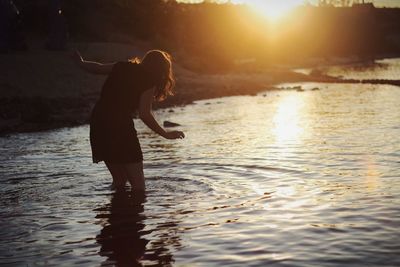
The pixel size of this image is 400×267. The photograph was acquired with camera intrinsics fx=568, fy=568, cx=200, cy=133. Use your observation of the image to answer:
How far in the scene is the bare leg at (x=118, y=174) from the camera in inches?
294

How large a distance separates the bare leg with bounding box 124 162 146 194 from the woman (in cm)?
3

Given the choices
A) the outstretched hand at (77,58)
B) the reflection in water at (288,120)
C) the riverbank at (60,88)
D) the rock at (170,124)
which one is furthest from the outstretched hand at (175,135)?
the riverbank at (60,88)

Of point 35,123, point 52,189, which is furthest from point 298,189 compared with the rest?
point 35,123

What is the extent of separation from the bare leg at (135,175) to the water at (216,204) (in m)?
0.20

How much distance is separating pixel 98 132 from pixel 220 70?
36559 mm

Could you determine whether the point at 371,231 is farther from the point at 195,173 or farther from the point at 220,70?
the point at 220,70

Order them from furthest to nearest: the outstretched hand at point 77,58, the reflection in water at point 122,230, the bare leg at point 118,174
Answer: the bare leg at point 118,174
the outstretched hand at point 77,58
the reflection in water at point 122,230

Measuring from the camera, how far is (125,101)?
712cm

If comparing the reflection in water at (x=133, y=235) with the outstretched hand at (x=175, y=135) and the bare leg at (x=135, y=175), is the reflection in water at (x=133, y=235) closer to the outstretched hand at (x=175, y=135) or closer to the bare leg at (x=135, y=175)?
the bare leg at (x=135, y=175)

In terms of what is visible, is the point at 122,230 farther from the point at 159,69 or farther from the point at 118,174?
the point at 159,69

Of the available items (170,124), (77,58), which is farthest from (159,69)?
(170,124)

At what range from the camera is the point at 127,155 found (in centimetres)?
716

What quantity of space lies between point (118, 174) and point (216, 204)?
143 centimetres

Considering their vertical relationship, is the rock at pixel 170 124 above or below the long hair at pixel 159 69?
below
